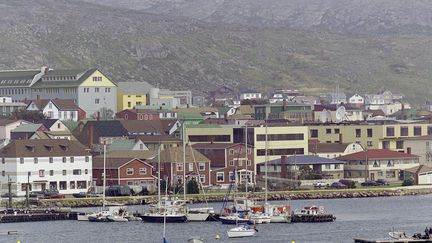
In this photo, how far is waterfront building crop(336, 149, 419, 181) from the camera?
4850 inches

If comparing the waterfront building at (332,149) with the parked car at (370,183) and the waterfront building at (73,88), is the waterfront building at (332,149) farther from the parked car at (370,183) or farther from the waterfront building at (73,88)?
the waterfront building at (73,88)

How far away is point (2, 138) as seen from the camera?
130 m

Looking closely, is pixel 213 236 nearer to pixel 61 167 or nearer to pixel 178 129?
pixel 61 167

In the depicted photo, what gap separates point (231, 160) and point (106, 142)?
12366 mm

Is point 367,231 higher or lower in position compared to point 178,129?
lower

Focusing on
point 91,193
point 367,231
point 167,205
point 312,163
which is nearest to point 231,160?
point 312,163

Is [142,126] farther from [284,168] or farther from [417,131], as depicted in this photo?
[417,131]

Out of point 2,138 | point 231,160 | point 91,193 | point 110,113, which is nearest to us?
point 91,193

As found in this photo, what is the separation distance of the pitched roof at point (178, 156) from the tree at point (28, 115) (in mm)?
26180

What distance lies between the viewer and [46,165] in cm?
10969

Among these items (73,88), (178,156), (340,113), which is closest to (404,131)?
(340,113)

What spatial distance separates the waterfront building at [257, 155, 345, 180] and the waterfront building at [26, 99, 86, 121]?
32932mm

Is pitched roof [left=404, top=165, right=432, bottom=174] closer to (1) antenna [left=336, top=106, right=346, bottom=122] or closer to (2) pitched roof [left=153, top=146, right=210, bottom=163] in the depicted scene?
(2) pitched roof [left=153, top=146, right=210, bottom=163]

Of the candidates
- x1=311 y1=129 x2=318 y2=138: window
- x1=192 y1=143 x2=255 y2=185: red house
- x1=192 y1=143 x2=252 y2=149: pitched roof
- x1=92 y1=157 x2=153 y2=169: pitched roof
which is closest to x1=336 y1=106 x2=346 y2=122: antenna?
x1=311 y1=129 x2=318 y2=138: window
